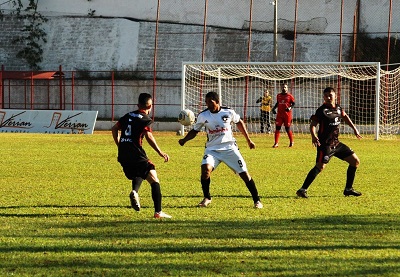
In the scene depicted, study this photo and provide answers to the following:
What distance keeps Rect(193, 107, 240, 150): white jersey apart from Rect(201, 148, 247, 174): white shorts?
64mm

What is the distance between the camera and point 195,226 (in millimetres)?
9391

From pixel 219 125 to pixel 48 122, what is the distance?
82.7ft

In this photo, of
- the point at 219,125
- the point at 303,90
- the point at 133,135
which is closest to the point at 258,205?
the point at 219,125

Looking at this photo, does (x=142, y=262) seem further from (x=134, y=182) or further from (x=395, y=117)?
(x=395, y=117)

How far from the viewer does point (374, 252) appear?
7824 mm

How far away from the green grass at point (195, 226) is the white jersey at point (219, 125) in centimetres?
83

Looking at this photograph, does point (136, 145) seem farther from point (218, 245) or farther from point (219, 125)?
point (218, 245)

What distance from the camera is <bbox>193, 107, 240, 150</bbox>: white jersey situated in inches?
442

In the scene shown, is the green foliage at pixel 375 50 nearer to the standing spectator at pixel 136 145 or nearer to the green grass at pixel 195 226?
the green grass at pixel 195 226

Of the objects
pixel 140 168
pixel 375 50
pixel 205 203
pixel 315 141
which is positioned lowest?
pixel 205 203

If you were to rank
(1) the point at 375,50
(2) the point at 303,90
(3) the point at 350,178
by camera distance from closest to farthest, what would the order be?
1. (3) the point at 350,178
2. (2) the point at 303,90
3. (1) the point at 375,50

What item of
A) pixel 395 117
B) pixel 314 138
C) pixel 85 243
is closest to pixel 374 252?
pixel 85 243

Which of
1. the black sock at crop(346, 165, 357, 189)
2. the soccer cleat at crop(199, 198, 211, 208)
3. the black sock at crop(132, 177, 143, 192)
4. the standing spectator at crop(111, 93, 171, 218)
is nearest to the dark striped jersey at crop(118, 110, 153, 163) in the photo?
the standing spectator at crop(111, 93, 171, 218)

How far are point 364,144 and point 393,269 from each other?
1942 cm
